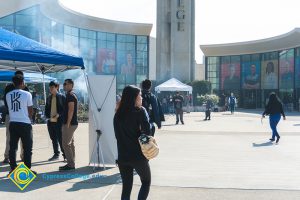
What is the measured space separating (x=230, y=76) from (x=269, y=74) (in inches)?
231

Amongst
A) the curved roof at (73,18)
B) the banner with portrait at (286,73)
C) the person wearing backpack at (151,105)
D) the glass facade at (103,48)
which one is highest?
the curved roof at (73,18)

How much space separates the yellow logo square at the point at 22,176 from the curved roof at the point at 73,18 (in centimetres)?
2402

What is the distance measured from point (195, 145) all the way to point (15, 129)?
6.31 metres

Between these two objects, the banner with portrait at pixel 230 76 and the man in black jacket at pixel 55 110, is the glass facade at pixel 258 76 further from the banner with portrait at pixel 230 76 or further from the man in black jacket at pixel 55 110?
the man in black jacket at pixel 55 110

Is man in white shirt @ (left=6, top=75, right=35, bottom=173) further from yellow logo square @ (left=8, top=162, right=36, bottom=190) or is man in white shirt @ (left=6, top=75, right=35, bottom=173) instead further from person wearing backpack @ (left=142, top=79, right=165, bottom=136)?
person wearing backpack @ (left=142, top=79, right=165, bottom=136)

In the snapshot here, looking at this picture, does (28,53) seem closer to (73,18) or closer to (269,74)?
(73,18)

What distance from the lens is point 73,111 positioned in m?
8.02

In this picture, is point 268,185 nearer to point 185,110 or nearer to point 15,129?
point 15,129

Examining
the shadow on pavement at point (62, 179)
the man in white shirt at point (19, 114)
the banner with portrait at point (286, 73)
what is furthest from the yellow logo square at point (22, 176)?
the banner with portrait at point (286, 73)

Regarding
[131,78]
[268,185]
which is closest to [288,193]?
[268,185]

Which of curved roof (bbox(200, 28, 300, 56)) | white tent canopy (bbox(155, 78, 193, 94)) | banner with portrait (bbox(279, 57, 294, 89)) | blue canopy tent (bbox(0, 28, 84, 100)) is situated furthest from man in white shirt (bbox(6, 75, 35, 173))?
banner with portrait (bbox(279, 57, 294, 89))

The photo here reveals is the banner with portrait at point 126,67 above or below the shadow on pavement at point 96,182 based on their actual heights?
above

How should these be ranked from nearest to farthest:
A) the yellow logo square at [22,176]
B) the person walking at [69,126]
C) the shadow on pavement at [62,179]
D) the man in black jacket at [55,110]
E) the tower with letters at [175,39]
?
the shadow on pavement at [62,179], the yellow logo square at [22,176], the person walking at [69,126], the man in black jacket at [55,110], the tower with letters at [175,39]

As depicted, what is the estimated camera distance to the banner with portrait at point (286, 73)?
45.5 m
